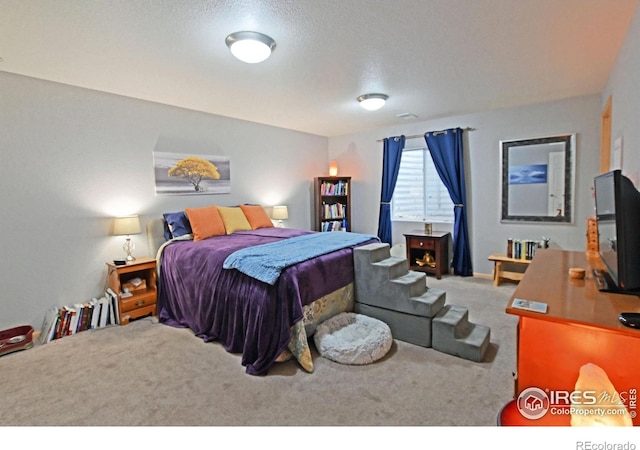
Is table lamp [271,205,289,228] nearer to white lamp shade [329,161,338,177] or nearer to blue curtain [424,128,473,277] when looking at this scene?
white lamp shade [329,161,338,177]

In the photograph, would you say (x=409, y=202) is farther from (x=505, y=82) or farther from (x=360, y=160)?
(x=505, y=82)

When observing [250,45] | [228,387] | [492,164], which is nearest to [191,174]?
[250,45]

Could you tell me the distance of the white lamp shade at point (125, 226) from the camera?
10.6 feet

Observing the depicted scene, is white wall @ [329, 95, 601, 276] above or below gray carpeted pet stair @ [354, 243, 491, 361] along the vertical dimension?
above

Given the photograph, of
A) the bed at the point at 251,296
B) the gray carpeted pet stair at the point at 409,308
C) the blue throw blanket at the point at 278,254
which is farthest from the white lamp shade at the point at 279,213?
the gray carpeted pet stair at the point at 409,308

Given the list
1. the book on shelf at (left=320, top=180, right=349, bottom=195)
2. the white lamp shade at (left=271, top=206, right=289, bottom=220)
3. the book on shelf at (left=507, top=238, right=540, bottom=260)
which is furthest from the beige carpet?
the book on shelf at (left=320, top=180, right=349, bottom=195)

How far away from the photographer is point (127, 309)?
3.20m

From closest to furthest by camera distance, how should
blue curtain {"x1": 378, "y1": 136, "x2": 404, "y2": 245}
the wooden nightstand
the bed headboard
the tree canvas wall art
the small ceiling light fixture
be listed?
the wooden nightstand < the small ceiling light fixture < the bed headboard < the tree canvas wall art < blue curtain {"x1": 378, "y1": 136, "x2": 404, "y2": 245}

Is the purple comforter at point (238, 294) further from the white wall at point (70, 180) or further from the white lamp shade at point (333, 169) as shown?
the white lamp shade at point (333, 169)

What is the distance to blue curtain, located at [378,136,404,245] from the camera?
5.21 m

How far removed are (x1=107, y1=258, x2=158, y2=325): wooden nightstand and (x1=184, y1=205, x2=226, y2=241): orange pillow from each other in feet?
1.74

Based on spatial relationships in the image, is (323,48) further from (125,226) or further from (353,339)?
(125,226)

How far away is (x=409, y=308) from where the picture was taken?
2682 mm

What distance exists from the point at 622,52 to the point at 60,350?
492 cm
